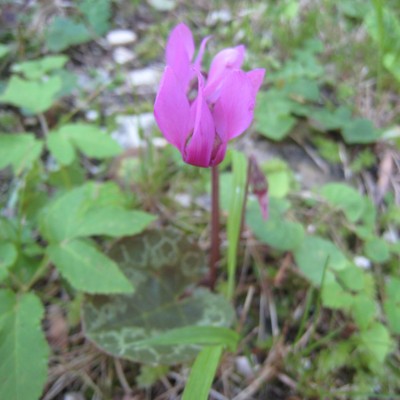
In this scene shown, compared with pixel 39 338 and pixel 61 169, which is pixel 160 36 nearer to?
pixel 61 169

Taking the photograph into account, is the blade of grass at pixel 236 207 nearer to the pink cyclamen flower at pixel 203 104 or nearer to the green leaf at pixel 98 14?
the pink cyclamen flower at pixel 203 104

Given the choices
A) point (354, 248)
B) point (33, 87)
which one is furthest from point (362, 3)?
point (33, 87)

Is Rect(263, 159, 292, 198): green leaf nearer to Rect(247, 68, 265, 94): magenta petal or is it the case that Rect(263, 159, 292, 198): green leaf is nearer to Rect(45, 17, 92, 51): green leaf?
Rect(247, 68, 265, 94): magenta petal

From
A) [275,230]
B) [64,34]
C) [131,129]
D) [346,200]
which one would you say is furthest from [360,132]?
[64,34]

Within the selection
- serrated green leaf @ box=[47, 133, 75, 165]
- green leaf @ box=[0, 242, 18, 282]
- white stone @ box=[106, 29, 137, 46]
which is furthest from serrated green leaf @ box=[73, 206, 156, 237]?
white stone @ box=[106, 29, 137, 46]

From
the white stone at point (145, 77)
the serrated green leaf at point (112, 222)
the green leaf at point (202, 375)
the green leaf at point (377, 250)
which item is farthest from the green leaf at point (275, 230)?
the white stone at point (145, 77)

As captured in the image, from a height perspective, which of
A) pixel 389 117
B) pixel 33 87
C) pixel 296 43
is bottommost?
pixel 389 117
